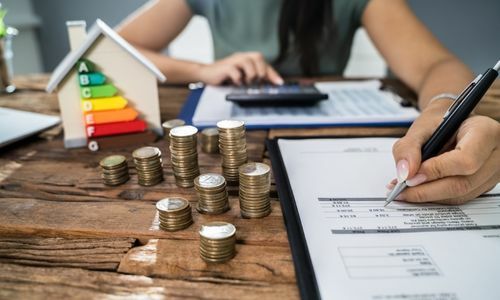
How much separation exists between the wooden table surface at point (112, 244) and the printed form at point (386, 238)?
0.04 metres

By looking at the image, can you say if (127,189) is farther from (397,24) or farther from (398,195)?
(397,24)

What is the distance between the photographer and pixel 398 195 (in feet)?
1.47

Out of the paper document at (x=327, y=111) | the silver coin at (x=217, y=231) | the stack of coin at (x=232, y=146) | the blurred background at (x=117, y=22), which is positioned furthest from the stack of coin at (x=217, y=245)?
the blurred background at (x=117, y=22)

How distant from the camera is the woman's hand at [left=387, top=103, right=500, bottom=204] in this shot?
1.41ft

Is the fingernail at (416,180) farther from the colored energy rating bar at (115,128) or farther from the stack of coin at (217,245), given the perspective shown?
the colored energy rating bar at (115,128)

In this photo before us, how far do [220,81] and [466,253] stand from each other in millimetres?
704

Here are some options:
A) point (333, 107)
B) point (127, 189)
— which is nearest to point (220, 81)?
point (333, 107)

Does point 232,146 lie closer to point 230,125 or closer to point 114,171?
point 230,125

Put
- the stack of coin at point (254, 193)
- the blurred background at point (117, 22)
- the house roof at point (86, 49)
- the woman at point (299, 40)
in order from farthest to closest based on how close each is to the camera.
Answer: the blurred background at point (117, 22), the woman at point (299, 40), the house roof at point (86, 49), the stack of coin at point (254, 193)

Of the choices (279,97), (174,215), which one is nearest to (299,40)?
(279,97)

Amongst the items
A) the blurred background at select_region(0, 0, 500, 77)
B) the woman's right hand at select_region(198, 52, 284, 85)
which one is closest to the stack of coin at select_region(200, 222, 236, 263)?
the woman's right hand at select_region(198, 52, 284, 85)

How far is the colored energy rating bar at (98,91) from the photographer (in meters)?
0.62

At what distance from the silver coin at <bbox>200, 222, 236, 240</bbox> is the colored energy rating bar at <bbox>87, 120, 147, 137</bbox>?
32 cm

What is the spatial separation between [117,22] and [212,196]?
2.13 meters
